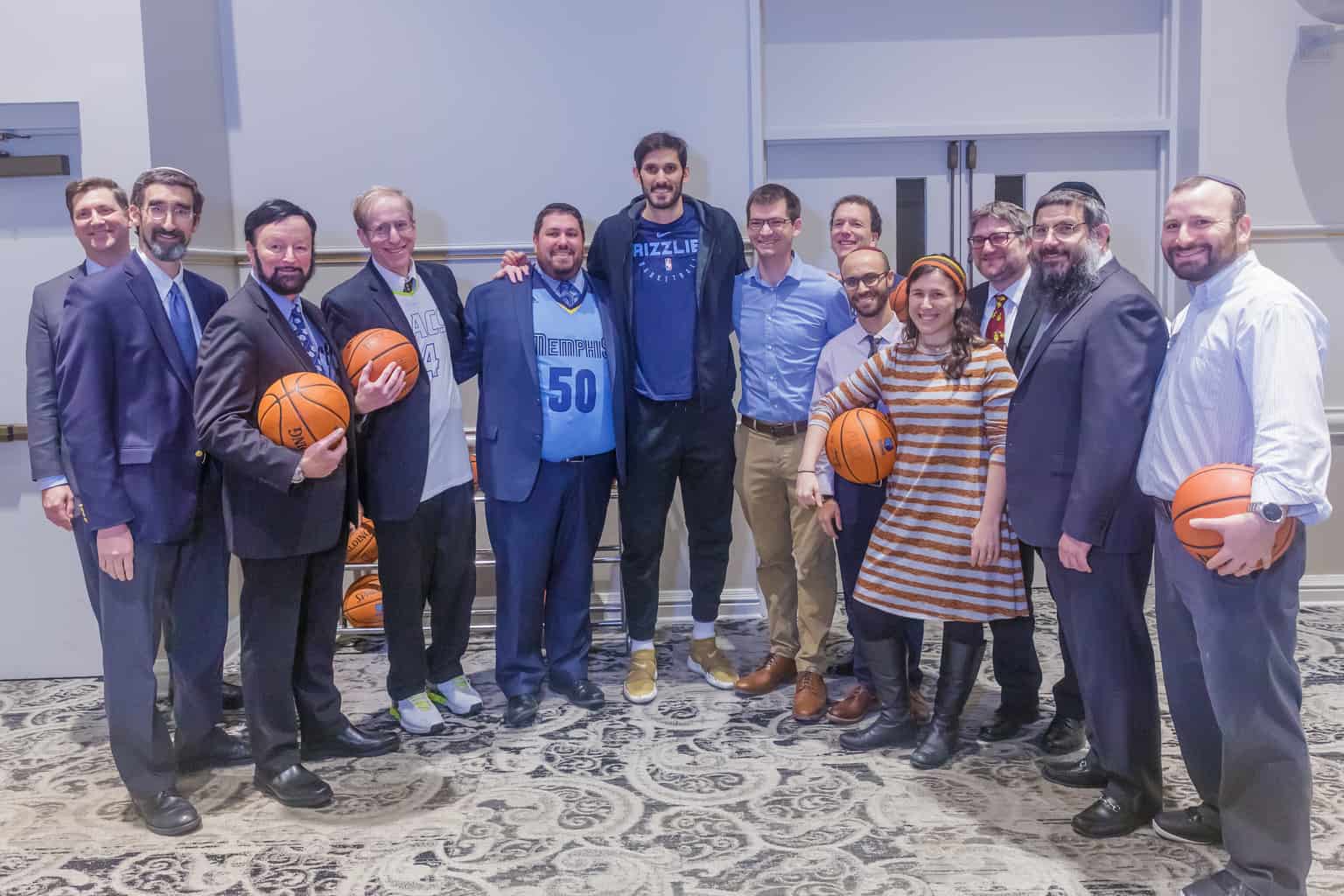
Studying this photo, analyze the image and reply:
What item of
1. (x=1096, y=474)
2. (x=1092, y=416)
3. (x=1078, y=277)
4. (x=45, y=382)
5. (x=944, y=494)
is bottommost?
(x=944, y=494)

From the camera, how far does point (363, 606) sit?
4.28 m

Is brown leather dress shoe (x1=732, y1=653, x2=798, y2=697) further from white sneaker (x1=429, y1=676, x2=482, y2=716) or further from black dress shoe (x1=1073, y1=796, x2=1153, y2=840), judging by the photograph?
black dress shoe (x1=1073, y1=796, x2=1153, y2=840)

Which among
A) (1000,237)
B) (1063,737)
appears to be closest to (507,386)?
(1000,237)

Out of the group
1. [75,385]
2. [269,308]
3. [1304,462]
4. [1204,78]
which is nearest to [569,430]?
[269,308]

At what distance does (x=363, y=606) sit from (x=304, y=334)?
5.62 feet

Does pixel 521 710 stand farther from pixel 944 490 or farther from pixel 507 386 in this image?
pixel 944 490

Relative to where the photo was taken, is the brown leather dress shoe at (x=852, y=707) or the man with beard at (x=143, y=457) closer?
the man with beard at (x=143, y=457)

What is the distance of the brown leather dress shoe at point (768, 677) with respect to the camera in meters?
3.62

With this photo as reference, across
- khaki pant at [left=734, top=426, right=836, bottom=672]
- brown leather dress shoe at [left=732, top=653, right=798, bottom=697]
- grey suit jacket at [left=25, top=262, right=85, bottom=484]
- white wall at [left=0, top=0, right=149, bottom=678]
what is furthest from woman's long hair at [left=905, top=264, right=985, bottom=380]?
white wall at [left=0, top=0, right=149, bottom=678]

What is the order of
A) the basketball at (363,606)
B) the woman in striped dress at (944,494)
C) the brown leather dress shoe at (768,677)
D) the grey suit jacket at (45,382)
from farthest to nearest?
1. the basketball at (363,606)
2. the brown leather dress shoe at (768,677)
3. the grey suit jacket at (45,382)
4. the woman in striped dress at (944,494)

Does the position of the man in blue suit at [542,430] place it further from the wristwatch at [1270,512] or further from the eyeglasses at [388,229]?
the wristwatch at [1270,512]

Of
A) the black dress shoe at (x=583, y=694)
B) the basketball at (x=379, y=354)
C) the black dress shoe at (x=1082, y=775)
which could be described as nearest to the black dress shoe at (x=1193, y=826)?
the black dress shoe at (x=1082, y=775)

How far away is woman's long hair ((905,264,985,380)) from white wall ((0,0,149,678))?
2.77m

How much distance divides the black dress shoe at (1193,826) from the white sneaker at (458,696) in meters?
2.07
